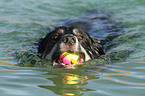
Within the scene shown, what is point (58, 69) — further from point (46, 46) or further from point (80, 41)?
point (46, 46)

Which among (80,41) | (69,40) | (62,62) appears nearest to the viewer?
(69,40)

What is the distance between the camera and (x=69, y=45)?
511 centimetres

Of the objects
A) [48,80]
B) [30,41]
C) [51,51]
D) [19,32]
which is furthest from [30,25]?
[48,80]

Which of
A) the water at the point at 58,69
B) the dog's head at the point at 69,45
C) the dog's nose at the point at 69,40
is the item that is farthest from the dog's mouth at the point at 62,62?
the dog's nose at the point at 69,40

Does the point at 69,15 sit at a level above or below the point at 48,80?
above

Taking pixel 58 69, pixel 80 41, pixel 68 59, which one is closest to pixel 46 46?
pixel 80 41

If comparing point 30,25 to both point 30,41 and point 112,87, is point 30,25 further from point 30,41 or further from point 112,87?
point 112,87

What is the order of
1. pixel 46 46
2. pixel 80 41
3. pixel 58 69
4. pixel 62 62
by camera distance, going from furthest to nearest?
pixel 46 46, pixel 80 41, pixel 58 69, pixel 62 62

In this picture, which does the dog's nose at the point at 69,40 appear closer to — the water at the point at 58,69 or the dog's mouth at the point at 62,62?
the dog's mouth at the point at 62,62

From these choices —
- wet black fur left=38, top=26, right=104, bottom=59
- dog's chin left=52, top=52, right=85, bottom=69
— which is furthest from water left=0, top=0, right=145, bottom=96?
wet black fur left=38, top=26, right=104, bottom=59

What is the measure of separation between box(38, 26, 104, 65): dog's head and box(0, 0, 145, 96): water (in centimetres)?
36

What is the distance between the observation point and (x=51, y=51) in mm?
5688

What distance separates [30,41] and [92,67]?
3121mm

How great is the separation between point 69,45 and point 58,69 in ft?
2.15
